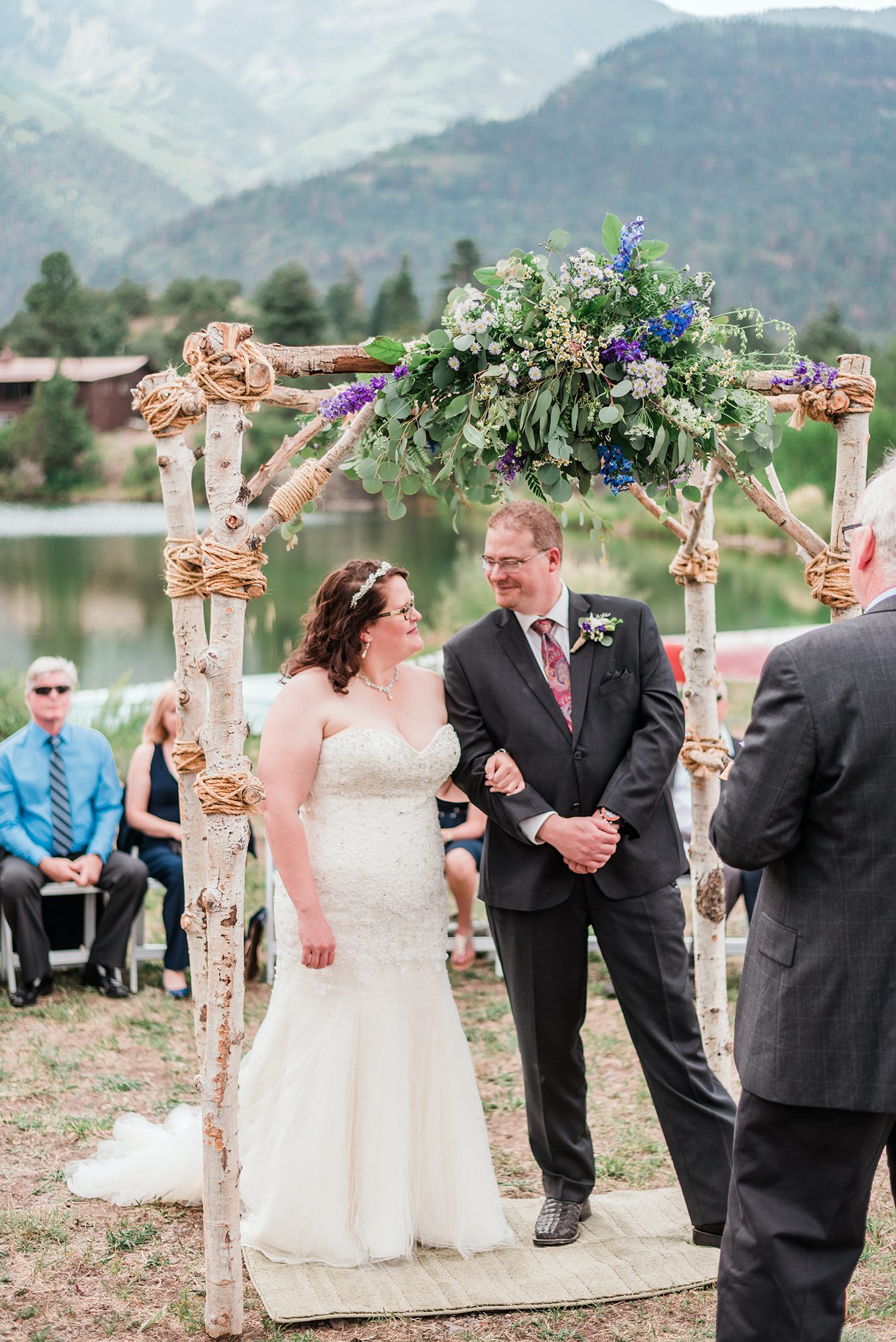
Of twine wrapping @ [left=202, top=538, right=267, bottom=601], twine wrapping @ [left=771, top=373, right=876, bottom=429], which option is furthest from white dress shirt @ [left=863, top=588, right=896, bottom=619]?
twine wrapping @ [left=202, top=538, right=267, bottom=601]

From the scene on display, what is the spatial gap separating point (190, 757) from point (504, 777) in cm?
85

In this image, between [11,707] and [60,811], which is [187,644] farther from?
[11,707]

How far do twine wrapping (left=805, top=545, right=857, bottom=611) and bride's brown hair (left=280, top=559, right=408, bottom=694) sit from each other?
124cm

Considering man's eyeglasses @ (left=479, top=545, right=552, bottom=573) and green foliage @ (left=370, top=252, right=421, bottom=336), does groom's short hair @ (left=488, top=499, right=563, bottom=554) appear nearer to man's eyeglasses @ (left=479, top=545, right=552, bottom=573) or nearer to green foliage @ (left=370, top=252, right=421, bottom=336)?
man's eyeglasses @ (left=479, top=545, right=552, bottom=573)

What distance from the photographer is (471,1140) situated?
10.8 feet

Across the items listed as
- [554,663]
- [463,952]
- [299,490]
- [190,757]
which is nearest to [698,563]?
[554,663]

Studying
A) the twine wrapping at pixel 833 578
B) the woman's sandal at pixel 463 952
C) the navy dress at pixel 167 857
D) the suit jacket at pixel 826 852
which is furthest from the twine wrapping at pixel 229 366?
the woman's sandal at pixel 463 952

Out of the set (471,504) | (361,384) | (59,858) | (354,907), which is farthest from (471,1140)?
(59,858)

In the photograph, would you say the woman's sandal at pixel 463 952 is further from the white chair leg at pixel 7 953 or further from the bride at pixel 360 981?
the bride at pixel 360 981

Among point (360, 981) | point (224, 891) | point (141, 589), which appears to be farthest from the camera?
point (141, 589)

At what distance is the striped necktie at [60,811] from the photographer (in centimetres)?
561

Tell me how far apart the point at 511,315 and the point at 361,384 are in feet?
1.54

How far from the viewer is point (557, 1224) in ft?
11.0

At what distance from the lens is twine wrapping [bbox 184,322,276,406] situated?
2.81 m
